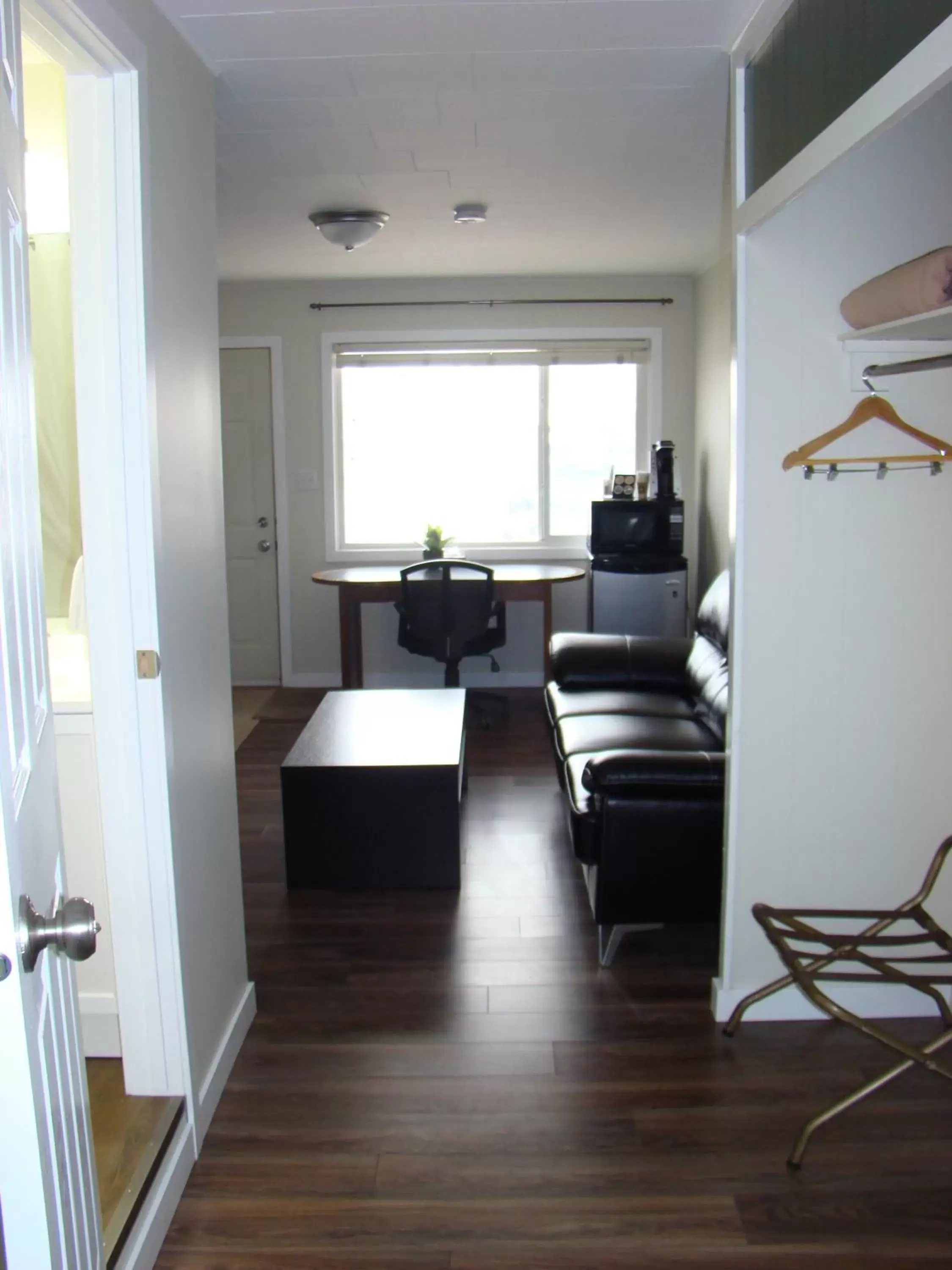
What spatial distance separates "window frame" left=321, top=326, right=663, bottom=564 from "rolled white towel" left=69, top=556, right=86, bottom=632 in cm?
379

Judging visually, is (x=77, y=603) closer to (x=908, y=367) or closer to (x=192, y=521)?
(x=192, y=521)

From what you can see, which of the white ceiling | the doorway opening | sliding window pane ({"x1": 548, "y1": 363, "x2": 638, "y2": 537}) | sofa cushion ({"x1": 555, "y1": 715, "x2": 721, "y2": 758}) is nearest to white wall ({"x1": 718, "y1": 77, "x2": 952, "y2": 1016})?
the white ceiling

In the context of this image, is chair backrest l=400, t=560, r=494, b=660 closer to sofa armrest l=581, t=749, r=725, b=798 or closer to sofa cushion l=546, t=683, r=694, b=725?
sofa cushion l=546, t=683, r=694, b=725

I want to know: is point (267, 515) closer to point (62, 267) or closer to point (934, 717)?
point (62, 267)

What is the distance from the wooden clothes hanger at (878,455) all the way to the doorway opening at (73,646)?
156 cm

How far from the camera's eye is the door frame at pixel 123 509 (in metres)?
1.91

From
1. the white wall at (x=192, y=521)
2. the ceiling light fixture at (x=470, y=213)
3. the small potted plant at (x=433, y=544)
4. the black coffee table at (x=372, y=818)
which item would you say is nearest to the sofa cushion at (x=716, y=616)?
the black coffee table at (x=372, y=818)

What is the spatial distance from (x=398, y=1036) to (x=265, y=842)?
1463 mm

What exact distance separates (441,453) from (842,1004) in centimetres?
444

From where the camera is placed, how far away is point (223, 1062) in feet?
7.96

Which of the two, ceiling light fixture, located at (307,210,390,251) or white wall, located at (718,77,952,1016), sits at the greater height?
ceiling light fixture, located at (307,210,390,251)

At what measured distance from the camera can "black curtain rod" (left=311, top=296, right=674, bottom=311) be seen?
606 cm

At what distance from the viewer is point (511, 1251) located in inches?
75.7

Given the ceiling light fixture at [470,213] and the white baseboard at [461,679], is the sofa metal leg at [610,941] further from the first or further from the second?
the white baseboard at [461,679]
